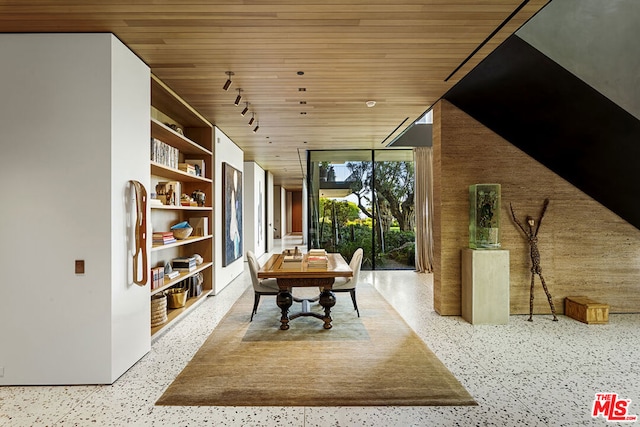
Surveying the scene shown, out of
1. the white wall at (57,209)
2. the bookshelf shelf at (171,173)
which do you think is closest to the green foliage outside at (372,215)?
the bookshelf shelf at (171,173)

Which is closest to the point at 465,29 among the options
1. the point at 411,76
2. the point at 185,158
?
the point at 411,76

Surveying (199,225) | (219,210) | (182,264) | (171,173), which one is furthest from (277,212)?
(171,173)

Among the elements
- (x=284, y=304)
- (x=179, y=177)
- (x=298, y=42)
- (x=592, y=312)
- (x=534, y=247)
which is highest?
(x=298, y=42)

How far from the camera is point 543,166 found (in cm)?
449

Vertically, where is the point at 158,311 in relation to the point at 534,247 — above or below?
below

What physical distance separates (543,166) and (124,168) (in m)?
4.80

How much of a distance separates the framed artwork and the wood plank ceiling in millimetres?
1559

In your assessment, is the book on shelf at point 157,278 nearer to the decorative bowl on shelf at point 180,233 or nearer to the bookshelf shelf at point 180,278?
the bookshelf shelf at point 180,278

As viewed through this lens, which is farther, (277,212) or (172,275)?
(277,212)

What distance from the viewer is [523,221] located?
14.8 feet

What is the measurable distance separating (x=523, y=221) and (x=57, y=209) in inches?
198

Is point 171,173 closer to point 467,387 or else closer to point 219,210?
point 219,210

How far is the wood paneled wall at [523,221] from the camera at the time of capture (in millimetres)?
4457

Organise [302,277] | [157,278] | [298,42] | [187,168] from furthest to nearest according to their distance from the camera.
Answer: [187,168]
[157,278]
[302,277]
[298,42]
